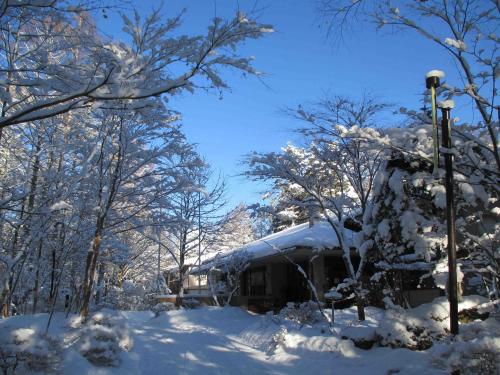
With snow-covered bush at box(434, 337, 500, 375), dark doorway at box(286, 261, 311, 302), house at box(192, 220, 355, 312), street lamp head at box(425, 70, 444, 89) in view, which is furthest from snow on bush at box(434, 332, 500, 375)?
dark doorway at box(286, 261, 311, 302)

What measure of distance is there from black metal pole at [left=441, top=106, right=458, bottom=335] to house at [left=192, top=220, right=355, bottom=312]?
8.69 meters

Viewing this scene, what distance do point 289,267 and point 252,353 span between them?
12.8 metres

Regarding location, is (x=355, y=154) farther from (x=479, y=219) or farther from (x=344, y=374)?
(x=344, y=374)

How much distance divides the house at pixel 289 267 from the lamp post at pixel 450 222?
8.69 m

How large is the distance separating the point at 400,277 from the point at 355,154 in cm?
421

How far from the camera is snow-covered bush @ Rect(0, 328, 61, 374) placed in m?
5.40

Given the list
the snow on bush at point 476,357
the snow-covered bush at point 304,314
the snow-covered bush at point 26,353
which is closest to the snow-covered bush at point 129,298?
the snow-covered bush at point 304,314

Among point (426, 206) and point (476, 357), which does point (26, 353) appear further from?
point (426, 206)

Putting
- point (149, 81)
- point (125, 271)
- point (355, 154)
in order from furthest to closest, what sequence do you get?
point (125, 271) < point (355, 154) < point (149, 81)

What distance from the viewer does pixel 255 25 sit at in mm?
5156

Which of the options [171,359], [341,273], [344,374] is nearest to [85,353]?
[171,359]

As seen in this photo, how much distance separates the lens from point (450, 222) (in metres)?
6.01

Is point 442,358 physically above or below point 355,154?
below

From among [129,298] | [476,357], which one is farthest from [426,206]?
[129,298]
